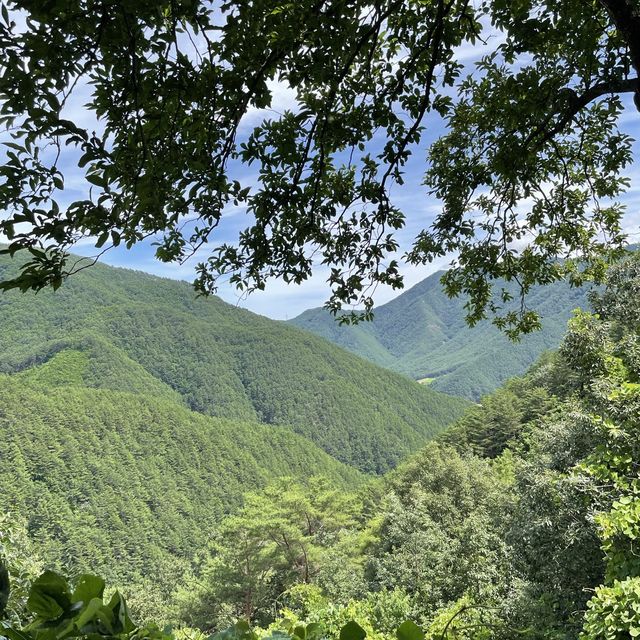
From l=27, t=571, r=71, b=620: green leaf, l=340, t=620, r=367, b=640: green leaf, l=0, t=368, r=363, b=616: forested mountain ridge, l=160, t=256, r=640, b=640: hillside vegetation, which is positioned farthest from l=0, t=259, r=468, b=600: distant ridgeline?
l=160, t=256, r=640, b=640: hillside vegetation

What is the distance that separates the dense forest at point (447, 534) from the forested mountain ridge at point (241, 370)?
62553 millimetres

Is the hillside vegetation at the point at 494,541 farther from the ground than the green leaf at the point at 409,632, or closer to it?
closer to it

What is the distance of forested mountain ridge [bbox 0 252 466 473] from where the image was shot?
124062mm

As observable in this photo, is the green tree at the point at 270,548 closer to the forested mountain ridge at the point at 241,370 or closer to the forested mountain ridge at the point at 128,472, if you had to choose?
the forested mountain ridge at the point at 128,472

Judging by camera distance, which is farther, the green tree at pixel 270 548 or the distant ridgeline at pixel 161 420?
the distant ridgeline at pixel 161 420

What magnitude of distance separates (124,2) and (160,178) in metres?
0.66

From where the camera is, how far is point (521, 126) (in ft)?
10.9

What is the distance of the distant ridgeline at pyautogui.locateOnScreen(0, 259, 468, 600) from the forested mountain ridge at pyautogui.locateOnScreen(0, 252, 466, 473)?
0.50m

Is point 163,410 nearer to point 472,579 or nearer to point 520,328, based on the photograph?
point 472,579

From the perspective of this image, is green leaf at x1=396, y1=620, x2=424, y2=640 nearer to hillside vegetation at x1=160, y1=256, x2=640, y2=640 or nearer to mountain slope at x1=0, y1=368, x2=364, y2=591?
hillside vegetation at x1=160, y1=256, x2=640, y2=640

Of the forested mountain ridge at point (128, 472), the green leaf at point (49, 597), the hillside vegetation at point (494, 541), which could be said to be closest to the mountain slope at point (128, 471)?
the forested mountain ridge at point (128, 472)

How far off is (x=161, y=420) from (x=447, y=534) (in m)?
77.7

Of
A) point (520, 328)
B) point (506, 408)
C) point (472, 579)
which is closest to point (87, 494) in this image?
point (506, 408)

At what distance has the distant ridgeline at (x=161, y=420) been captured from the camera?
204 feet
